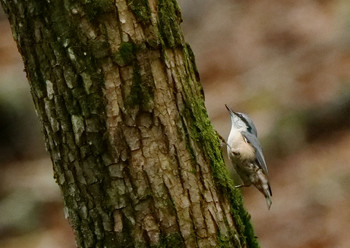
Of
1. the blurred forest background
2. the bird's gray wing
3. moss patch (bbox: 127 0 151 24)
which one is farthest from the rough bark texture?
the blurred forest background

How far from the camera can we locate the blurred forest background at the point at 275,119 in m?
6.94

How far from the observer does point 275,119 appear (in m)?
7.74

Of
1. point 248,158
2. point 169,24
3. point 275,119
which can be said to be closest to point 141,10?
point 169,24

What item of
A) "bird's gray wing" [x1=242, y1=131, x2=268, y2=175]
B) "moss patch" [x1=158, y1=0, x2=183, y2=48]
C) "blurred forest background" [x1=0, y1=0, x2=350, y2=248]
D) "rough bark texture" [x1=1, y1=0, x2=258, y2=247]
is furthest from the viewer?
"blurred forest background" [x1=0, y1=0, x2=350, y2=248]

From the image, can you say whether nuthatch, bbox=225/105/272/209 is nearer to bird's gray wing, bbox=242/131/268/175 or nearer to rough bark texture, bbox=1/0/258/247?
bird's gray wing, bbox=242/131/268/175

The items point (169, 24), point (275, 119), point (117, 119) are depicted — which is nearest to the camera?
point (117, 119)

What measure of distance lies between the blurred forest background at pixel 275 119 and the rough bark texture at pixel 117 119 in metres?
4.21

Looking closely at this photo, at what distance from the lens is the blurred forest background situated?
694 centimetres

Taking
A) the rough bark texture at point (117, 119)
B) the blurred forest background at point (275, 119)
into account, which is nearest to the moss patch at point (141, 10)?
the rough bark texture at point (117, 119)

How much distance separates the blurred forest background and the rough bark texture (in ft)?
13.8

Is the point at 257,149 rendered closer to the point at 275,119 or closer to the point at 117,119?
the point at 117,119

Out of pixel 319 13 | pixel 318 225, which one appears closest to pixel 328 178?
pixel 318 225

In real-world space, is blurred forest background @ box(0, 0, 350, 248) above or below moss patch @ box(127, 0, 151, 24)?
A: above

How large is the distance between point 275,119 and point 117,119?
5463 millimetres
